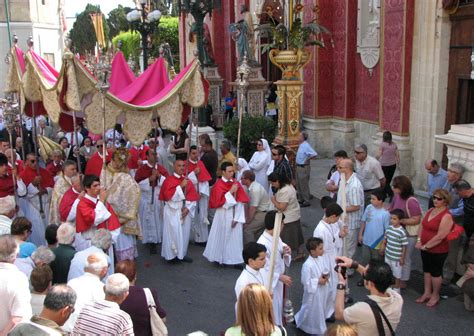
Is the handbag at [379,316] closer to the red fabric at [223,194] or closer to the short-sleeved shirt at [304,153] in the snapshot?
the red fabric at [223,194]

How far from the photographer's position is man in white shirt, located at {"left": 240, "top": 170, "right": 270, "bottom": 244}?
307 inches

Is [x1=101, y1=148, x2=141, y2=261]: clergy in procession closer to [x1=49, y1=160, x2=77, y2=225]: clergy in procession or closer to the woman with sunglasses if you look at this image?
[x1=49, y1=160, x2=77, y2=225]: clergy in procession

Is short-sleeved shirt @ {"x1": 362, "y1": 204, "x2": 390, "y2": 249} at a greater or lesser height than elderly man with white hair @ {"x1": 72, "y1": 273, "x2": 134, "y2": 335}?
lesser

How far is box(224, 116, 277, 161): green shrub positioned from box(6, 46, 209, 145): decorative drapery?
5.18m

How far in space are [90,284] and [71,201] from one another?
2.43 meters

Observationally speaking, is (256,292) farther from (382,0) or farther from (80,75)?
(382,0)

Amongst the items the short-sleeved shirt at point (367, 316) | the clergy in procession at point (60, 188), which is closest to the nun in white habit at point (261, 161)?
the clergy in procession at point (60, 188)

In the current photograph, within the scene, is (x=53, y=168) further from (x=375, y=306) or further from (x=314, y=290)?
(x=375, y=306)

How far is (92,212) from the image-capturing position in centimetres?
655

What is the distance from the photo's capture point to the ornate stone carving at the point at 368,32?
13430mm

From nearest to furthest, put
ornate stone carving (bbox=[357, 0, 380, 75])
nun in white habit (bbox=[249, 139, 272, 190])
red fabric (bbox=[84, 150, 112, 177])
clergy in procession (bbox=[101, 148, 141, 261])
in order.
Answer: clergy in procession (bbox=[101, 148, 141, 261]) → red fabric (bbox=[84, 150, 112, 177]) → nun in white habit (bbox=[249, 139, 272, 190]) → ornate stone carving (bbox=[357, 0, 380, 75])

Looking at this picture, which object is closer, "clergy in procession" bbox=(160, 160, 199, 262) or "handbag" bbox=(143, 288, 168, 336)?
"handbag" bbox=(143, 288, 168, 336)

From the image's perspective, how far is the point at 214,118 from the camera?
20.8 m

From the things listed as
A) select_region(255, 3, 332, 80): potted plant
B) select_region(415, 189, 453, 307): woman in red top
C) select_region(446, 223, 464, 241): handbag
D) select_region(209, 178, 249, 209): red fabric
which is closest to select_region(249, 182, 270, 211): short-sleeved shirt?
select_region(209, 178, 249, 209): red fabric
